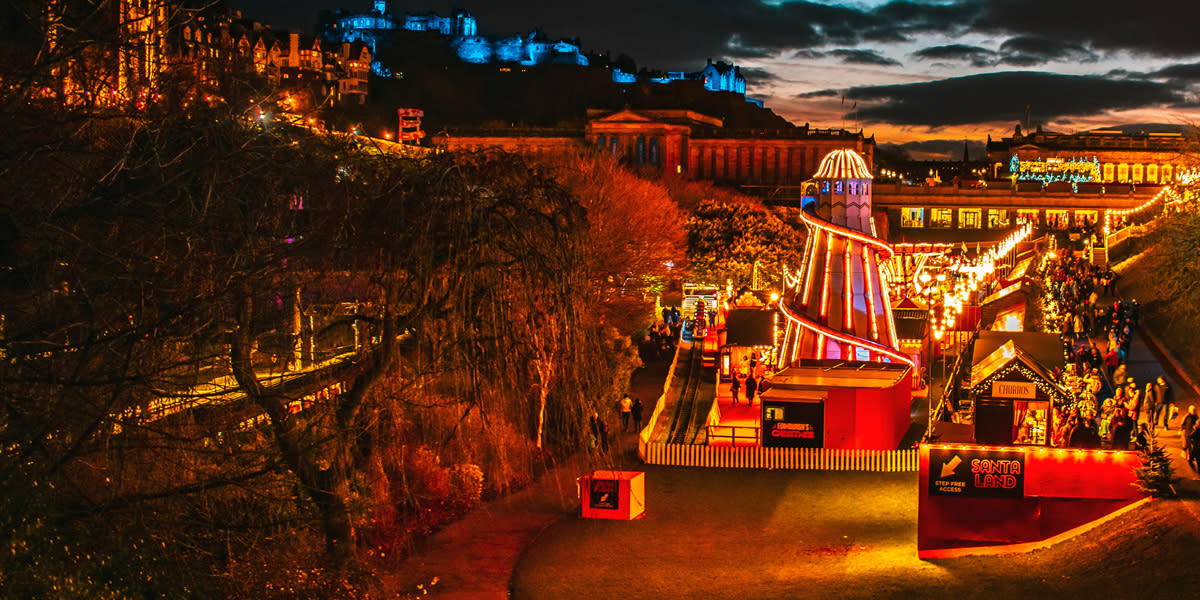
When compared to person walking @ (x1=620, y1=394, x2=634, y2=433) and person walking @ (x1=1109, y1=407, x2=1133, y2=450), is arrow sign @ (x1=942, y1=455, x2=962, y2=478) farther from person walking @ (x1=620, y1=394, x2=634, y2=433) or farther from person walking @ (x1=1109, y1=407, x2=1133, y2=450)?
person walking @ (x1=620, y1=394, x2=634, y2=433)

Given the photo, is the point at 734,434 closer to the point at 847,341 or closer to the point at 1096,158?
the point at 847,341

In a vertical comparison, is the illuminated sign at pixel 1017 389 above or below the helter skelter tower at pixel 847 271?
below

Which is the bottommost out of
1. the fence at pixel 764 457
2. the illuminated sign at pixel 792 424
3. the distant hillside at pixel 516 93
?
the fence at pixel 764 457

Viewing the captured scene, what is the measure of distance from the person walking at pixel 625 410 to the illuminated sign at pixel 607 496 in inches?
348

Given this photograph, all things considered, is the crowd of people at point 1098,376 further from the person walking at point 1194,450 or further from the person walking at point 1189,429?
the person walking at point 1194,450

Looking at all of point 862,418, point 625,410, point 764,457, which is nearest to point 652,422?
point 625,410

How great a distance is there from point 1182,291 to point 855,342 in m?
11.7

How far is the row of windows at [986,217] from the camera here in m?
106

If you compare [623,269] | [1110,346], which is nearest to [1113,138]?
[623,269]

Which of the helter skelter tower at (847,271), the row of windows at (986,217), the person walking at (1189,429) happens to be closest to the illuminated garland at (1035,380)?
the person walking at (1189,429)

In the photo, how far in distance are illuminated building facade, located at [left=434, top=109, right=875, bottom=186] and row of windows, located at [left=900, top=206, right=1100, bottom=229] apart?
14.7m

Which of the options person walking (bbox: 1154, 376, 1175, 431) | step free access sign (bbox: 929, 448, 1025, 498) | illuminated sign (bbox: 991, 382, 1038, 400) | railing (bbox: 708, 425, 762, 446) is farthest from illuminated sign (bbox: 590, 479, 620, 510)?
person walking (bbox: 1154, 376, 1175, 431)

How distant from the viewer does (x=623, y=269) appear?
51.1 m

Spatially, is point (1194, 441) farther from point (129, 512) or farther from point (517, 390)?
point (129, 512)
